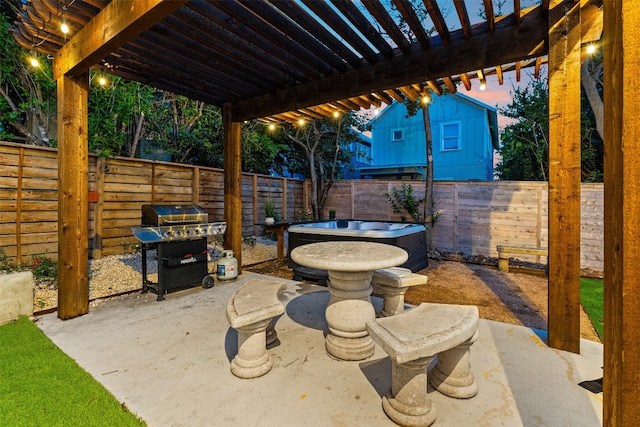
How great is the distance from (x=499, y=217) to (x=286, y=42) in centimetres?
567

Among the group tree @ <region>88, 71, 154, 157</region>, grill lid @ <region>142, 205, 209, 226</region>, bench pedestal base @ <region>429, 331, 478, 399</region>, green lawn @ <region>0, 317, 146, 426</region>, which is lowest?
green lawn @ <region>0, 317, 146, 426</region>

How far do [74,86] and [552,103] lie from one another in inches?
172

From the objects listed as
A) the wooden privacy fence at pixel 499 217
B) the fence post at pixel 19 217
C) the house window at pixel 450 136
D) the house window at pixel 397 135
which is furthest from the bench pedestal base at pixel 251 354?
the house window at pixel 397 135

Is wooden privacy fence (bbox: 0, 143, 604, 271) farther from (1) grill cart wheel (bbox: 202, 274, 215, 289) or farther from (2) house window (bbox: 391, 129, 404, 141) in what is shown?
(2) house window (bbox: 391, 129, 404, 141)

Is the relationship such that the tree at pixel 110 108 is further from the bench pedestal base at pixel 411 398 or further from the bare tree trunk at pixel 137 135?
the bench pedestal base at pixel 411 398

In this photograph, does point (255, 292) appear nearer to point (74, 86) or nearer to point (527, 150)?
point (74, 86)

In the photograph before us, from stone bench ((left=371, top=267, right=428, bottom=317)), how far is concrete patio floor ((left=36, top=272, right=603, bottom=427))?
66 centimetres

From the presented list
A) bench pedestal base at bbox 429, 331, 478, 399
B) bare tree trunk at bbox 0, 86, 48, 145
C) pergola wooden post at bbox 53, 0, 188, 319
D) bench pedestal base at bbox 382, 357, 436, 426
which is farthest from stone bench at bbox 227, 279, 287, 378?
bare tree trunk at bbox 0, 86, 48, 145

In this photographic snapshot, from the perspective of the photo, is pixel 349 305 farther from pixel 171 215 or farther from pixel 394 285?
pixel 171 215

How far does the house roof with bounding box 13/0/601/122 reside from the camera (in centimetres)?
230

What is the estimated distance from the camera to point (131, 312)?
3.06 metres

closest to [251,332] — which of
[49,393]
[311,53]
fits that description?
[49,393]

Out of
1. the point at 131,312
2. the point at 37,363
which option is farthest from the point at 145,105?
the point at 37,363

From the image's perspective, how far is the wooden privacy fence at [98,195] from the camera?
13.8ft
